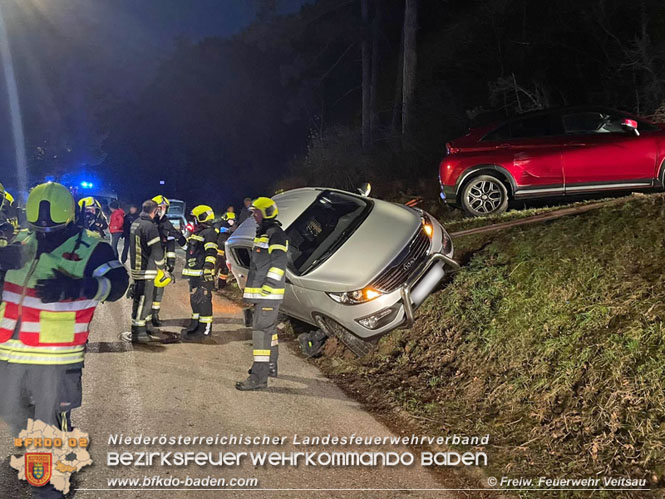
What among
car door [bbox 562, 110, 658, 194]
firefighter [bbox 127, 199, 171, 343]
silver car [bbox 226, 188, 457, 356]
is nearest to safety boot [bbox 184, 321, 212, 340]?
firefighter [bbox 127, 199, 171, 343]

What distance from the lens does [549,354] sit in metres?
4.61

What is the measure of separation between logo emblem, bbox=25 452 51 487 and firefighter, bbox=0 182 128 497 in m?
0.05

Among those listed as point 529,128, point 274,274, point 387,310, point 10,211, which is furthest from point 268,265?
point 10,211

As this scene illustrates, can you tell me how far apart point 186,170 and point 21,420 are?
3427 cm

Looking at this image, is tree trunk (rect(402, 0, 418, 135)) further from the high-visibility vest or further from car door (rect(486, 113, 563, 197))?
the high-visibility vest

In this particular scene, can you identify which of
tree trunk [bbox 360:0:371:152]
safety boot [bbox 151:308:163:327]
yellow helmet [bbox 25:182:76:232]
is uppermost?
tree trunk [bbox 360:0:371:152]

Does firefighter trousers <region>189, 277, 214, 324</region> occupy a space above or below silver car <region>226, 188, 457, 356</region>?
below

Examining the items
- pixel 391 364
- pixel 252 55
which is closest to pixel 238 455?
pixel 391 364

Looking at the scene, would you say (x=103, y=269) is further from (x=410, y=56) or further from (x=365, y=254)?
(x=410, y=56)

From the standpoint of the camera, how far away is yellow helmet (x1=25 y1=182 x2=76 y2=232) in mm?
3029

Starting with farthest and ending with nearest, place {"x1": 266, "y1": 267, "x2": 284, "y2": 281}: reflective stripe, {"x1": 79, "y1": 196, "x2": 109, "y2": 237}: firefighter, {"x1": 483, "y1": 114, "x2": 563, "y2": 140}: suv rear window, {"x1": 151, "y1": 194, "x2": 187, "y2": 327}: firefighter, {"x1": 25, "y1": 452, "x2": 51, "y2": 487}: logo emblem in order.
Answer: {"x1": 79, "y1": 196, "x2": 109, "y2": 237}: firefighter
{"x1": 151, "y1": 194, "x2": 187, "y2": 327}: firefighter
{"x1": 483, "y1": 114, "x2": 563, "y2": 140}: suv rear window
{"x1": 266, "y1": 267, "x2": 284, "y2": 281}: reflective stripe
{"x1": 25, "y1": 452, "x2": 51, "y2": 487}: logo emblem

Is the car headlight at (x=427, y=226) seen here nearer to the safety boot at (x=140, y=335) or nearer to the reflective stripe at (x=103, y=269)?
the reflective stripe at (x=103, y=269)

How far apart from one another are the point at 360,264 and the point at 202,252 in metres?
3.49

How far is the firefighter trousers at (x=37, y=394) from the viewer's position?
3043 millimetres
